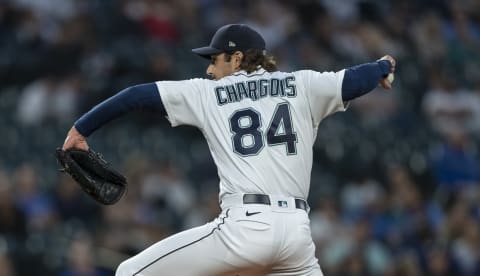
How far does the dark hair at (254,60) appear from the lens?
5090mm

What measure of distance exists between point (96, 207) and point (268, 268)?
4165 millimetres

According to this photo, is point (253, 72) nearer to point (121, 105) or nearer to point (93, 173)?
point (121, 105)

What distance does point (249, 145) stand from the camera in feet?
16.0

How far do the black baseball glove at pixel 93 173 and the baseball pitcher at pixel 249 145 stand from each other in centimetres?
5

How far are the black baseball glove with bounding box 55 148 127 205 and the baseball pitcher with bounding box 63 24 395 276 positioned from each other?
0.17 feet

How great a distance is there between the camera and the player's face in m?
5.12

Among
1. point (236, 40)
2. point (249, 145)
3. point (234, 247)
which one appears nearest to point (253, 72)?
point (236, 40)

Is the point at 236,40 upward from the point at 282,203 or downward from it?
upward

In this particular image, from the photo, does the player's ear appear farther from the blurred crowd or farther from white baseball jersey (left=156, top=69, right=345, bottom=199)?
the blurred crowd

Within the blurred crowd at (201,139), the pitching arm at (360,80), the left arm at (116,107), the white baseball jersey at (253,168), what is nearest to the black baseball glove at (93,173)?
the left arm at (116,107)

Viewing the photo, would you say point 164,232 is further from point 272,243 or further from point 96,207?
point 272,243

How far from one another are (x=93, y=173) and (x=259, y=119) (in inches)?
32.5

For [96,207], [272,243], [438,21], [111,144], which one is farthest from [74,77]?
[272,243]

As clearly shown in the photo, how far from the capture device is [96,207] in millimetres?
8836
